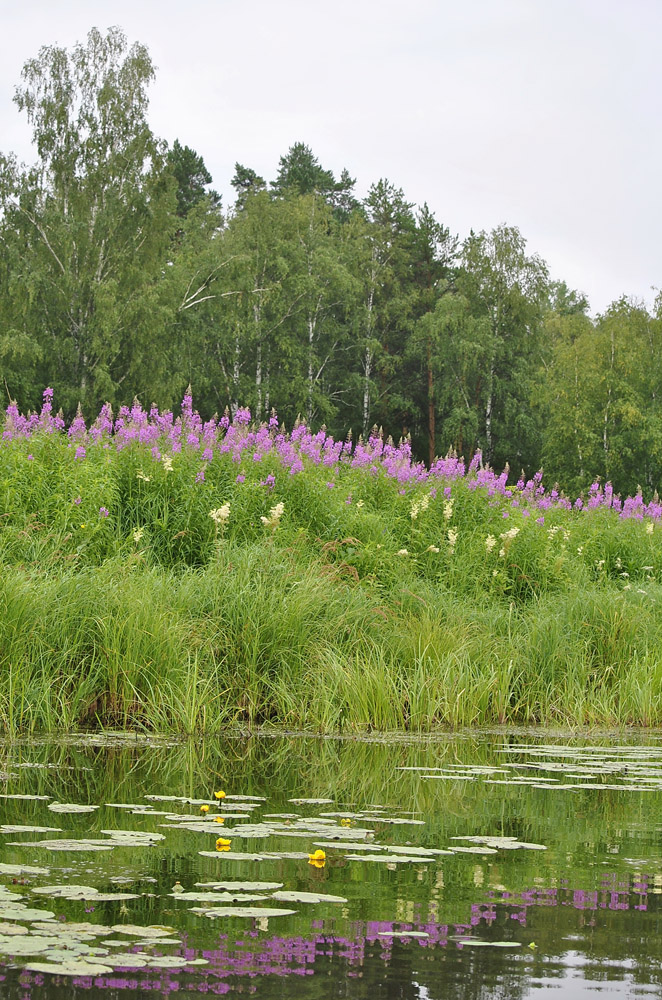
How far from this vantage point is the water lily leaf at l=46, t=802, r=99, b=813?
14.8ft

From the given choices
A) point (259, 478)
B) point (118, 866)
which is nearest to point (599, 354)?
point (259, 478)

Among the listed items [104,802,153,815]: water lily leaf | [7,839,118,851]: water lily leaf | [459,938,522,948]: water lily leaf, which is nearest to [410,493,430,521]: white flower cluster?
[104,802,153,815]: water lily leaf

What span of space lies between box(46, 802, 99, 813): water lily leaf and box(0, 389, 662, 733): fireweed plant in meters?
2.06

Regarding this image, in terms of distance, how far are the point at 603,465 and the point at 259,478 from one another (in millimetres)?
34871

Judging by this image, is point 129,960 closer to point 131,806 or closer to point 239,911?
point 239,911

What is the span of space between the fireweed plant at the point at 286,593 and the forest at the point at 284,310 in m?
19.5

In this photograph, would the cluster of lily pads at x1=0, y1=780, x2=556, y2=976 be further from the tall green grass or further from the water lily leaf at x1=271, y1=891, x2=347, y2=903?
the tall green grass

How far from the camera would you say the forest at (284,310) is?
34000 mm

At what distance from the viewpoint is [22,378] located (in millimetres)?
32344

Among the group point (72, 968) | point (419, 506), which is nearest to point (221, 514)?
point (419, 506)

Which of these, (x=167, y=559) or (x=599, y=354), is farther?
(x=599, y=354)

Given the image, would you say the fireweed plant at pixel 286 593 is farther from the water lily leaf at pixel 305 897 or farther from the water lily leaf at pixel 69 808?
the water lily leaf at pixel 305 897

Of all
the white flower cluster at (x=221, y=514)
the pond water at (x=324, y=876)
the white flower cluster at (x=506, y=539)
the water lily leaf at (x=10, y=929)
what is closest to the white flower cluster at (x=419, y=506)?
the white flower cluster at (x=506, y=539)

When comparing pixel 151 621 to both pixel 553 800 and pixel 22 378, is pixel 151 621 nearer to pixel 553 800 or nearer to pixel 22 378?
pixel 553 800
